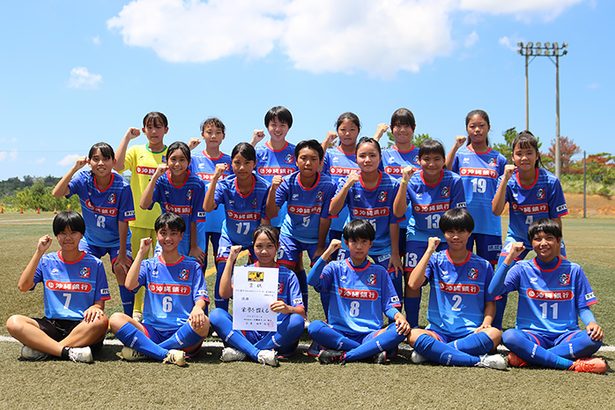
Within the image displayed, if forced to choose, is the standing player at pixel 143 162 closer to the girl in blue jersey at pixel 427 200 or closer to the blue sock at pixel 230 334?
Answer: the blue sock at pixel 230 334

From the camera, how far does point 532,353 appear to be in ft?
13.2

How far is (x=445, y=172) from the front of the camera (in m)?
4.95

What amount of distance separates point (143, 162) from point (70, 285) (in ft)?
5.18

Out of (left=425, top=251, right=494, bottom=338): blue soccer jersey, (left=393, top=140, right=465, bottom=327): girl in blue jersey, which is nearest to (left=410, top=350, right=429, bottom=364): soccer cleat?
(left=425, top=251, right=494, bottom=338): blue soccer jersey

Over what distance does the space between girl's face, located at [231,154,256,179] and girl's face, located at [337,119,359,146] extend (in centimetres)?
96

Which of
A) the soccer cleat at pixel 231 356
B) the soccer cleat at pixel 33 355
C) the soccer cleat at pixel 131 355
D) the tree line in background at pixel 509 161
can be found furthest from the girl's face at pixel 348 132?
the tree line in background at pixel 509 161

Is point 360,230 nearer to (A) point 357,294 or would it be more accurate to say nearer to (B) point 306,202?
(A) point 357,294

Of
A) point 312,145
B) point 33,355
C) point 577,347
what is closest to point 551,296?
point 577,347

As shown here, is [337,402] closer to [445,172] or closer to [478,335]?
[478,335]

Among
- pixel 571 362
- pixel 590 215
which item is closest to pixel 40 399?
pixel 571 362

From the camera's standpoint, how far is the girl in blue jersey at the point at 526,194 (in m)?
4.77

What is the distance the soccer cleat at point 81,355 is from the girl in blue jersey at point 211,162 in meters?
1.74

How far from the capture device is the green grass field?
3.29m

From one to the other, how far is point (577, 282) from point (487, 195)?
1.16 meters
